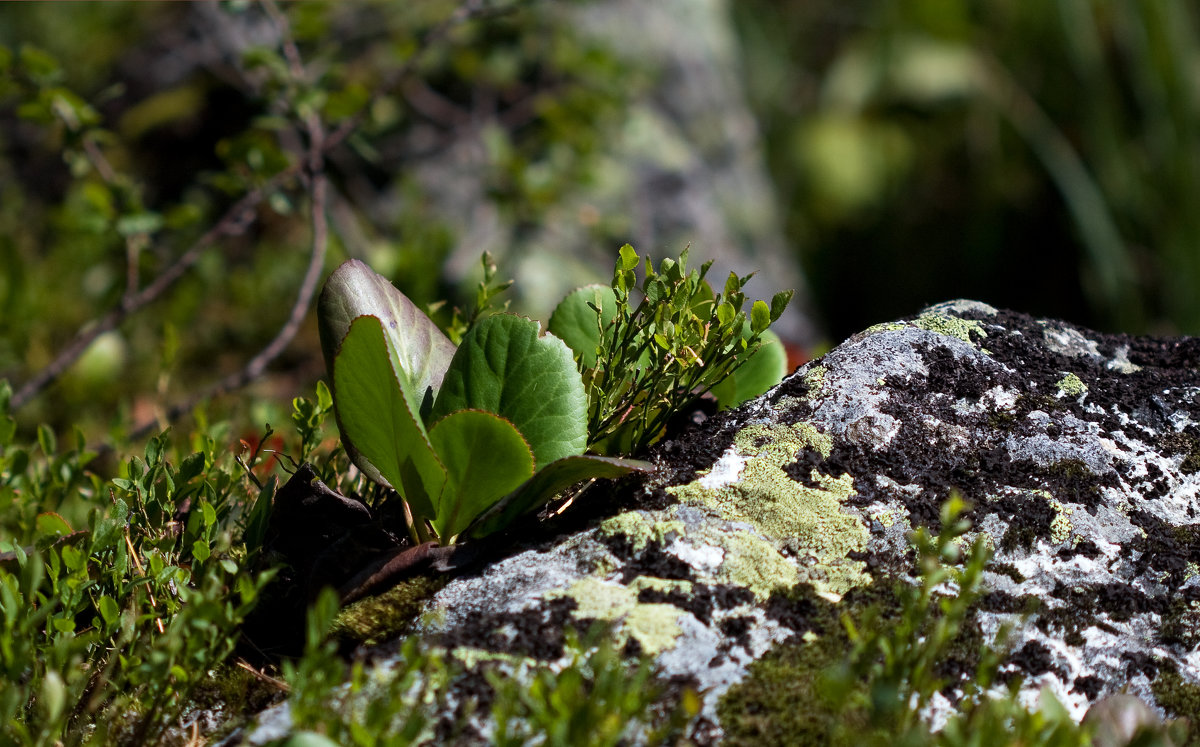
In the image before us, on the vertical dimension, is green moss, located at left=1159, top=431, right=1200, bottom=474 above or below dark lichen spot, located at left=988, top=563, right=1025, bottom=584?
above

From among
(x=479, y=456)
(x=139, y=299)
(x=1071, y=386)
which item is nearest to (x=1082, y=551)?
(x=1071, y=386)

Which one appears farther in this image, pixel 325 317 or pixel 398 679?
pixel 325 317

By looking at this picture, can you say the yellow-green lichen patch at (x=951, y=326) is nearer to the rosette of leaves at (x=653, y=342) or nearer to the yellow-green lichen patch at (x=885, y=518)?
the rosette of leaves at (x=653, y=342)

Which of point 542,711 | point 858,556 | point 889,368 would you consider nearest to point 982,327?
point 889,368

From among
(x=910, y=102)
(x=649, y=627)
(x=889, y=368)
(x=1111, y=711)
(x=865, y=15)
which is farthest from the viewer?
(x=865, y=15)

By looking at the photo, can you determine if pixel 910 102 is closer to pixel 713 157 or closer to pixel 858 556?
pixel 713 157

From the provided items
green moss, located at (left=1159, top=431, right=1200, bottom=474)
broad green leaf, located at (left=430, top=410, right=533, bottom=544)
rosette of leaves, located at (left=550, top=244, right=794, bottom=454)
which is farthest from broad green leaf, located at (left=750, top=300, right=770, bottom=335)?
green moss, located at (left=1159, top=431, right=1200, bottom=474)

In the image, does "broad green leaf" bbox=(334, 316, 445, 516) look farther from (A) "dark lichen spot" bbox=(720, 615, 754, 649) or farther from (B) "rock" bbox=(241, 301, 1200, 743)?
(A) "dark lichen spot" bbox=(720, 615, 754, 649)

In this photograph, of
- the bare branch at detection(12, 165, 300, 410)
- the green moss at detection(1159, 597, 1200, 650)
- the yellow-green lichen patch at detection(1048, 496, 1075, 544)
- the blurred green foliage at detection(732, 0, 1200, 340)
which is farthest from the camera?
the blurred green foliage at detection(732, 0, 1200, 340)
